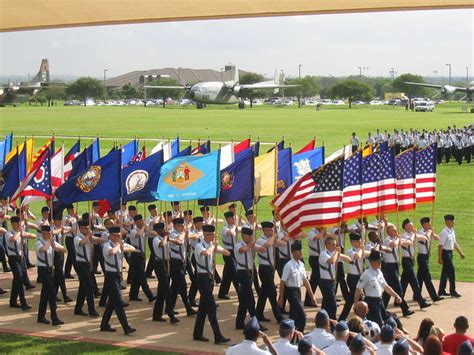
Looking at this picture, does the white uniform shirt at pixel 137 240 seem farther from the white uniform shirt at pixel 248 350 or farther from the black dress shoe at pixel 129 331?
the white uniform shirt at pixel 248 350

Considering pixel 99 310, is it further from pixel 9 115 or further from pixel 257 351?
pixel 9 115

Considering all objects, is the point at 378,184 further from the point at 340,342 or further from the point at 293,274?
the point at 340,342

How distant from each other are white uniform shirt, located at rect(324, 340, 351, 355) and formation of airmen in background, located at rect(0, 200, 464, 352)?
8.61 ft

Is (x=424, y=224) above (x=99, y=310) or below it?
above

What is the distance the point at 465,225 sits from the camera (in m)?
18.3

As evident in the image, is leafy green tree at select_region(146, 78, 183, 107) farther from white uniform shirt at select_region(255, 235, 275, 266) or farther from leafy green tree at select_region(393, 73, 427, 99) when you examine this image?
white uniform shirt at select_region(255, 235, 275, 266)

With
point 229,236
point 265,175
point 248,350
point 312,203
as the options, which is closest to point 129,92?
point 265,175

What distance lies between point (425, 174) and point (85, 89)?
357 ft

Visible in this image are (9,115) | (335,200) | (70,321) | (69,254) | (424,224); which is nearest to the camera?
(335,200)

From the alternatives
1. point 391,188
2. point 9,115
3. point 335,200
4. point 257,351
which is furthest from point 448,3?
point 9,115

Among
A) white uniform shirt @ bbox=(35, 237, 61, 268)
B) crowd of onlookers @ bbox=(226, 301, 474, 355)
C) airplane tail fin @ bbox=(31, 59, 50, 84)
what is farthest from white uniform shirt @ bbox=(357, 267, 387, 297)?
airplane tail fin @ bbox=(31, 59, 50, 84)

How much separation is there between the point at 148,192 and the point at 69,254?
8.79 ft

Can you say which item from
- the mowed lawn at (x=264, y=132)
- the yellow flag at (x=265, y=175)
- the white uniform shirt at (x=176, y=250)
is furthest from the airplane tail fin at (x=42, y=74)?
the white uniform shirt at (x=176, y=250)

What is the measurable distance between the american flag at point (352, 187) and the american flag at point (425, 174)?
1.87 metres
